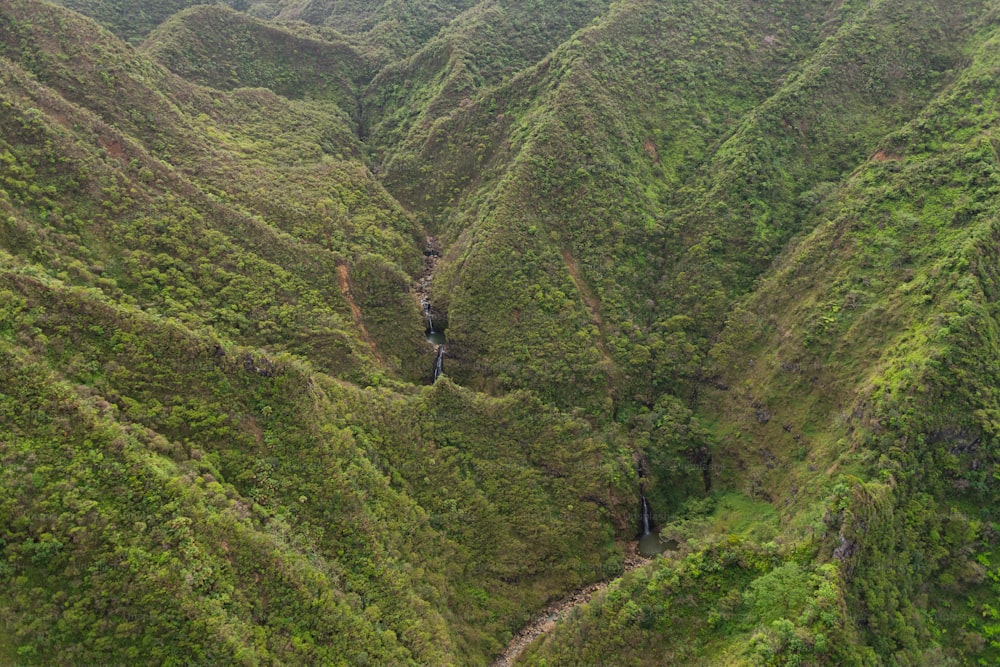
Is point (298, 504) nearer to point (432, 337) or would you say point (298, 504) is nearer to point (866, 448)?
point (432, 337)

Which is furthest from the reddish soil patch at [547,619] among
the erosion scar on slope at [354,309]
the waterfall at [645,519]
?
the erosion scar on slope at [354,309]

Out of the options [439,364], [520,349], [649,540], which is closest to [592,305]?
[520,349]

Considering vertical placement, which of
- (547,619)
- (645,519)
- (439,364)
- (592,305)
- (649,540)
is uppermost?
(592,305)

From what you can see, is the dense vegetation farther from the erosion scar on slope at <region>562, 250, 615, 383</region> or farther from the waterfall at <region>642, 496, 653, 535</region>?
the waterfall at <region>642, 496, 653, 535</region>

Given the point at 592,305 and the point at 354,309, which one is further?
the point at 592,305

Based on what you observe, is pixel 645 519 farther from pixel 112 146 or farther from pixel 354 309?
pixel 112 146

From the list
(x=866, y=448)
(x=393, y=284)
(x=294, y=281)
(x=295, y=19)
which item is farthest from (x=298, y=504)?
(x=295, y=19)
